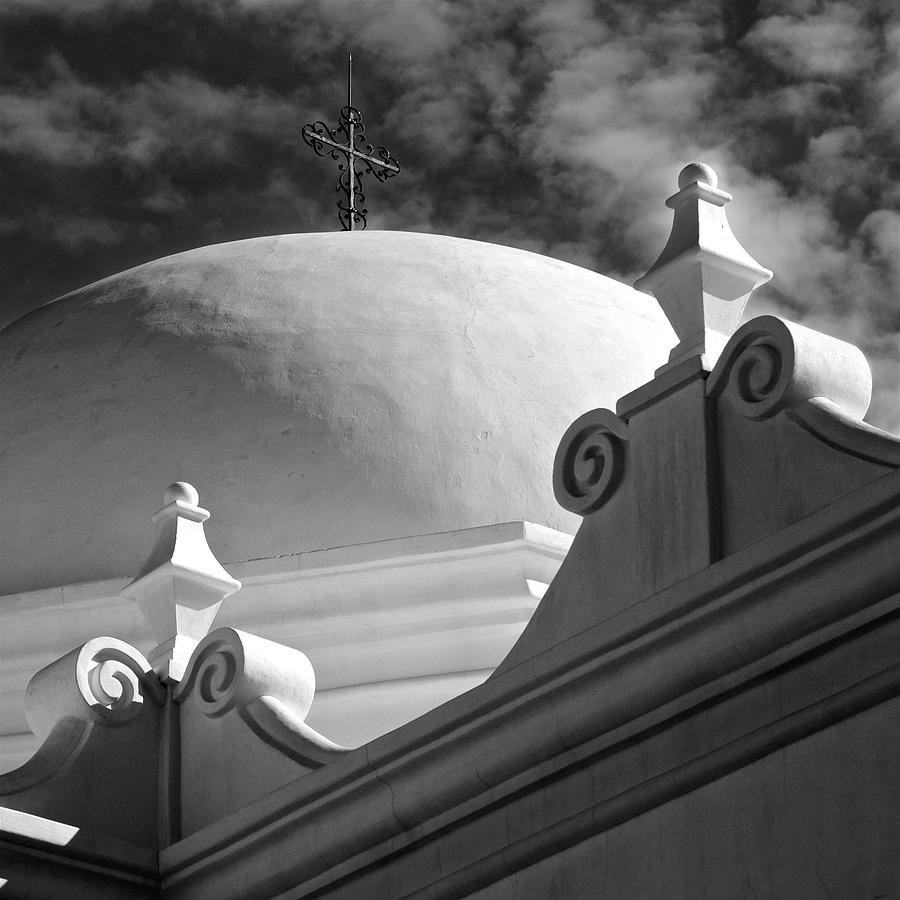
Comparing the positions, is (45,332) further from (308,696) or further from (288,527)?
(308,696)

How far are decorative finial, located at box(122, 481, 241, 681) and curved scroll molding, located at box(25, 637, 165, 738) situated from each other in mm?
213

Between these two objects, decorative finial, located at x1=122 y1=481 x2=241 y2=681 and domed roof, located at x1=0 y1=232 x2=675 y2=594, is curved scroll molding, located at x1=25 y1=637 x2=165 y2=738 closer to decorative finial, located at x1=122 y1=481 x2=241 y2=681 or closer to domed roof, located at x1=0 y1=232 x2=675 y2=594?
decorative finial, located at x1=122 y1=481 x2=241 y2=681

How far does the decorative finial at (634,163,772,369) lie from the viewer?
7.71 metres

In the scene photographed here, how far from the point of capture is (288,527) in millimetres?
11984

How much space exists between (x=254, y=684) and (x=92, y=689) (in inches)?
27.6

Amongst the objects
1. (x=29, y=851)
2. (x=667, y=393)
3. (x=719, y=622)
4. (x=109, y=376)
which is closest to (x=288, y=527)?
(x=109, y=376)

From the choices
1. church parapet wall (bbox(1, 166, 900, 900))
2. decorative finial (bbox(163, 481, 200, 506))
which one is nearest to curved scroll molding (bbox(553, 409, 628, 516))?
church parapet wall (bbox(1, 166, 900, 900))

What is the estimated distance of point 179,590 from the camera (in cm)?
962

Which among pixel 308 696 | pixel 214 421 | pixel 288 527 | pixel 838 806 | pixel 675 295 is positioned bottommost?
pixel 838 806

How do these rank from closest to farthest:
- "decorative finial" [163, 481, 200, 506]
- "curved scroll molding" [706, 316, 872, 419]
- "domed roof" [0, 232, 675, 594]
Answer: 1. "curved scroll molding" [706, 316, 872, 419]
2. "decorative finial" [163, 481, 200, 506]
3. "domed roof" [0, 232, 675, 594]

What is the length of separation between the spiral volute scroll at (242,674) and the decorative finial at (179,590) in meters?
0.31

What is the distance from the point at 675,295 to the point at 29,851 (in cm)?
325

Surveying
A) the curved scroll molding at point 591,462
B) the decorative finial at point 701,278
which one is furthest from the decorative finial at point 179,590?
the decorative finial at point 701,278

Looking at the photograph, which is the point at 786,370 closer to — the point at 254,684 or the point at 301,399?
the point at 254,684
